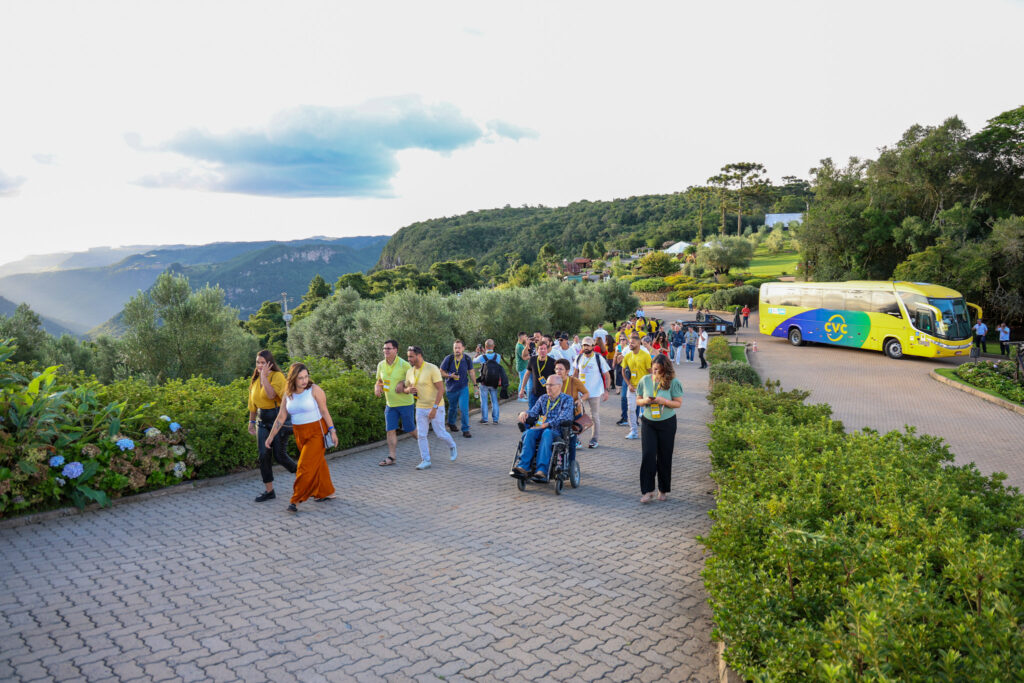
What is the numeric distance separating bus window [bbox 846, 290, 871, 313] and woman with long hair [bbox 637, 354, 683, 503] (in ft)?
75.3

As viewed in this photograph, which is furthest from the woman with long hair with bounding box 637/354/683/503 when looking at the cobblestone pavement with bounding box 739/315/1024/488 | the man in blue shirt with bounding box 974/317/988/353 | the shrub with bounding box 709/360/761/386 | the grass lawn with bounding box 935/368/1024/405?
the man in blue shirt with bounding box 974/317/988/353

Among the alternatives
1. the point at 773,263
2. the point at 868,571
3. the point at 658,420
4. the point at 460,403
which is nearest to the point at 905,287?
the point at 460,403

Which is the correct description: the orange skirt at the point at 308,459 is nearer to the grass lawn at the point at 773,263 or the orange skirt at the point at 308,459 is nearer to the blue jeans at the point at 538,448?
the blue jeans at the point at 538,448

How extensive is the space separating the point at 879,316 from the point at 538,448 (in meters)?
23.3

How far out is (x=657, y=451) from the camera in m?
6.77

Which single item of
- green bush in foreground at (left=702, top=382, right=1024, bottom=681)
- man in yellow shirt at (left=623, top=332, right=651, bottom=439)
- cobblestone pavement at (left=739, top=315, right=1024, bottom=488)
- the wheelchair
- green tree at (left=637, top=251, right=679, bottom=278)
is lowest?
cobblestone pavement at (left=739, top=315, right=1024, bottom=488)

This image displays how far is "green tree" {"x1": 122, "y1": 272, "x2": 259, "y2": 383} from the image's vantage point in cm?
2217

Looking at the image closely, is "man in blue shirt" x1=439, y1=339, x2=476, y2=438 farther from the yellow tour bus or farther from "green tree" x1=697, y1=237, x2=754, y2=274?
"green tree" x1=697, y1=237, x2=754, y2=274

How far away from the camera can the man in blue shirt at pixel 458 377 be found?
9.96 m

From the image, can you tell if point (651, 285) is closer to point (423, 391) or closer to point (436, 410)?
point (436, 410)

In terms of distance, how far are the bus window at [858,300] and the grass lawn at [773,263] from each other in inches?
1428

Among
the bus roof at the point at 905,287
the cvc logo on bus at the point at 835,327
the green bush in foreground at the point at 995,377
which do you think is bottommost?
the green bush in foreground at the point at 995,377

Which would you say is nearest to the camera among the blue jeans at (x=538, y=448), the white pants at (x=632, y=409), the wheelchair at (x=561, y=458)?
the blue jeans at (x=538, y=448)

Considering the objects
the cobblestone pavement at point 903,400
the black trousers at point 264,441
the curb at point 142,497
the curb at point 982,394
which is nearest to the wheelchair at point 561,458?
the black trousers at point 264,441
